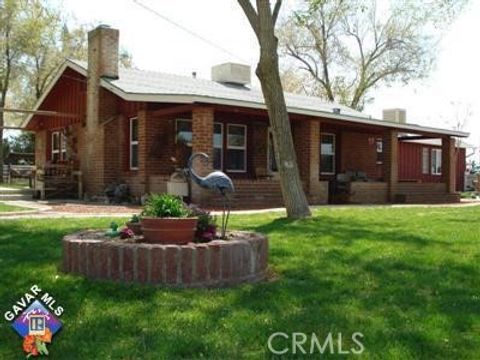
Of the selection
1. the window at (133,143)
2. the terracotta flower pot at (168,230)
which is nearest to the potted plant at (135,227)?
the terracotta flower pot at (168,230)

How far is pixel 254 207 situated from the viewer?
A: 14547mm

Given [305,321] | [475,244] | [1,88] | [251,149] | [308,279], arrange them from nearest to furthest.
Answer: [305,321], [308,279], [475,244], [251,149], [1,88]

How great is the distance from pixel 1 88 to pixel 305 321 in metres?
32.6

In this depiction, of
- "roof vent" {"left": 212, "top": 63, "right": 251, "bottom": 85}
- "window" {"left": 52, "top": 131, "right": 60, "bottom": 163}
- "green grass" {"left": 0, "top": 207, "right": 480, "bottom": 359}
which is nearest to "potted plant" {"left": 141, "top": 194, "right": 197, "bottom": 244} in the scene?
"green grass" {"left": 0, "top": 207, "right": 480, "bottom": 359}

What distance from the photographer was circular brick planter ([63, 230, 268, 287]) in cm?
473

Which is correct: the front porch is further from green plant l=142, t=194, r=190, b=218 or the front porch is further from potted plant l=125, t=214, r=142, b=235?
green plant l=142, t=194, r=190, b=218

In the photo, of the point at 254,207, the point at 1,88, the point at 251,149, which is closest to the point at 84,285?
the point at 254,207

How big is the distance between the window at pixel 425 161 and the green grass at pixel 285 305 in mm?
23669

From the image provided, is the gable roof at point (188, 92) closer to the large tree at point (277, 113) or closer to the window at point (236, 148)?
the window at point (236, 148)

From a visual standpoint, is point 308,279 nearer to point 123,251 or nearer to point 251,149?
point 123,251

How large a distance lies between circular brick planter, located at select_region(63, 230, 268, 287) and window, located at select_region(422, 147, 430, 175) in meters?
26.1

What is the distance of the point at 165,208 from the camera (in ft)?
17.1

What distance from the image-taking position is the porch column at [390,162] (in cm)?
1941

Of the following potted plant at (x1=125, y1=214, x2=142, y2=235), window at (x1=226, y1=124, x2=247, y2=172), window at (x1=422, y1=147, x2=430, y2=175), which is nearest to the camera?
potted plant at (x1=125, y1=214, x2=142, y2=235)
